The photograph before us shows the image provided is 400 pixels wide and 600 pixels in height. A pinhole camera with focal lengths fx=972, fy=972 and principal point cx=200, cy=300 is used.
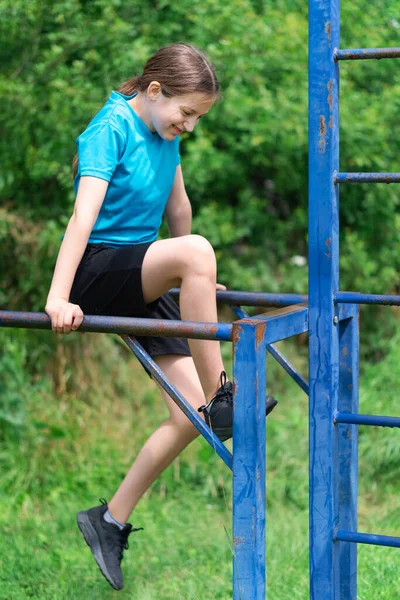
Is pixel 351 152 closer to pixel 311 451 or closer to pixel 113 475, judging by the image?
pixel 113 475

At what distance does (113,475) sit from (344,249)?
2.14 meters

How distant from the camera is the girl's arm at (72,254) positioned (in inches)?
92.6

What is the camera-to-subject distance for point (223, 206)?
18.8 feet

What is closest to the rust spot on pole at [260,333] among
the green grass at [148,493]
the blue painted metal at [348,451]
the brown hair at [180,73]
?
the blue painted metal at [348,451]

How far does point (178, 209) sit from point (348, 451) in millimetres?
961

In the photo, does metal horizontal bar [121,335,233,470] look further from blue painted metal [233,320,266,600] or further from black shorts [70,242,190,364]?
black shorts [70,242,190,364]

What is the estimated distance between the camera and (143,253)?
105 inches

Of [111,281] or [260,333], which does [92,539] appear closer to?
[111,281]

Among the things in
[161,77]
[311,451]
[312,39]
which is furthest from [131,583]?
[312,39]

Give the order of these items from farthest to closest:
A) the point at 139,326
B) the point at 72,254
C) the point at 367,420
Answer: the point at 72,254
the point at 367,420
the point at 139,326

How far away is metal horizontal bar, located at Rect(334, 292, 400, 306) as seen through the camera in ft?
7.53

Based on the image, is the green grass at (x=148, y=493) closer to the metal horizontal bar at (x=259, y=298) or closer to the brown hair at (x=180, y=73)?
the metal horizontal bar at (x=259, y=298)

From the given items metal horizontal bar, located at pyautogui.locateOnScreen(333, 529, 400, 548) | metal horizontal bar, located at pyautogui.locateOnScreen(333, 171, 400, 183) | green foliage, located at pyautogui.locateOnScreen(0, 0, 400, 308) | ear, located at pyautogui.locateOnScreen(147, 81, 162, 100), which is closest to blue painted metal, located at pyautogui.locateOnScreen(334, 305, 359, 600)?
metal horizontal bar, located at pyautogui.locateOnScreen(333, 529, 400, 548)

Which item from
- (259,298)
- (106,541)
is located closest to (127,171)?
(259,298)
